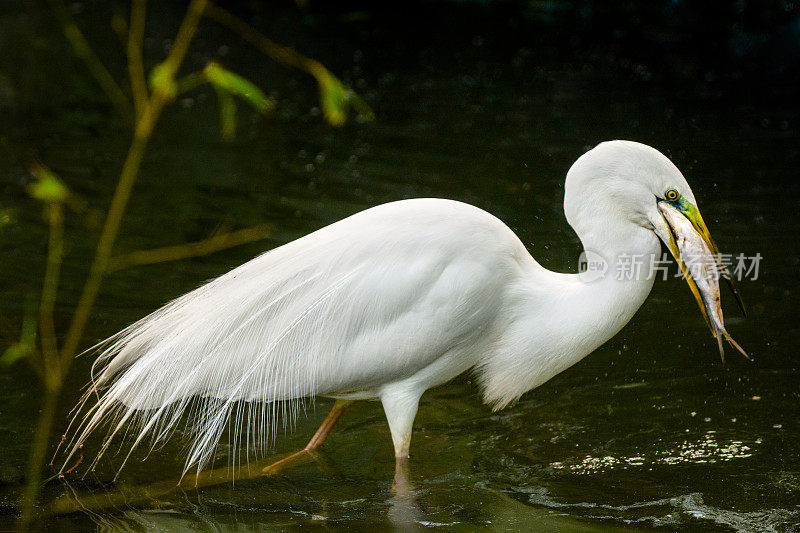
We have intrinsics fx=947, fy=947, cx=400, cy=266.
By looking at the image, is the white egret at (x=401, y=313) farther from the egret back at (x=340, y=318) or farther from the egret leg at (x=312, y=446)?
the egret leg at (x=312, y=446)

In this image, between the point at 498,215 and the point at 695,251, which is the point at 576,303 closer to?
the point at 695,251

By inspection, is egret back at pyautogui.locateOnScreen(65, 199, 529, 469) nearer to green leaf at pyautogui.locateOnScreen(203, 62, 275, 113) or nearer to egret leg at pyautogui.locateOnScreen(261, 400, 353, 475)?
egret leg at pyautogui.locateOnScreen(261, 400, 353, 475)

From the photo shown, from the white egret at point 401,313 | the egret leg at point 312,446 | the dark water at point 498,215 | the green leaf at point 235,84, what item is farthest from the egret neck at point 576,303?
the green leaf at point 235,84

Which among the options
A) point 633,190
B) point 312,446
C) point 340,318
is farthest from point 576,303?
point 312,446

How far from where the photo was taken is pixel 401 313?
3.74 metres

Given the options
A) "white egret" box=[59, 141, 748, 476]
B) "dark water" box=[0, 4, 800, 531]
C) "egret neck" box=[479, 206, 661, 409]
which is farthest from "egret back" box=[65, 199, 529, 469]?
"dark water" box=[0, 4, 800, 531]

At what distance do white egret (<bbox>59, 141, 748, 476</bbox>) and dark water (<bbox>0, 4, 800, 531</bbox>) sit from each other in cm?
39

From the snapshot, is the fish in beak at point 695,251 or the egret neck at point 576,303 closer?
the fish in beak at point 695,251

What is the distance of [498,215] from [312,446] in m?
3.53

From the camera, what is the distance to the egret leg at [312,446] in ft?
13.8

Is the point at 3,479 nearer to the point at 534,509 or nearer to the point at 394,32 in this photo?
the point at 534,509

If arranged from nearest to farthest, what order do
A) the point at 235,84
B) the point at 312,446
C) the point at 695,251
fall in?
the point at 235,84 → the point at 695,251 → the point at 312,446

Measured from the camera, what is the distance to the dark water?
3818mm

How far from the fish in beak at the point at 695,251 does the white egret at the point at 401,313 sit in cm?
5
